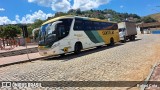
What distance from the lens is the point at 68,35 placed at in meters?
20.9

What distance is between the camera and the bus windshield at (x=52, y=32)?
1927 centimetres

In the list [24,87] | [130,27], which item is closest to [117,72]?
[24,87]

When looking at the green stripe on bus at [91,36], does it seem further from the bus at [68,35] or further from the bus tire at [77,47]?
the bus tire at [77,47]

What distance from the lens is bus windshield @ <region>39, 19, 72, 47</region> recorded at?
63.2 feet

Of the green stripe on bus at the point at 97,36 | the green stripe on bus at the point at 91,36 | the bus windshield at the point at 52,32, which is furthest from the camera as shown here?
the green stripe on bus at the point at 97,36

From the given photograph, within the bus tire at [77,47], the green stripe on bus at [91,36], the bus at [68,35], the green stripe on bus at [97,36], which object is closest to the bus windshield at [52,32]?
the bus at [68,35]

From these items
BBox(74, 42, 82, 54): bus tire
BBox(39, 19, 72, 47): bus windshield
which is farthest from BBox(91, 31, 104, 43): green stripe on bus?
BBox(39, 19, 72, 47): bus windshield

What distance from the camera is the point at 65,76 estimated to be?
10.8 metres

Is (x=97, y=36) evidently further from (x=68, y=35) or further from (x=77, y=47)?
(x=68, y=35)

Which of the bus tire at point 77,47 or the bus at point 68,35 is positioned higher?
the bus at point 68,35

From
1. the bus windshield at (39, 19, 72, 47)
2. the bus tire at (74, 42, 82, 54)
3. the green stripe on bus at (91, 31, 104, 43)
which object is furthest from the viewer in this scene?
the green stripe on bus at (91, 31, 104, 43)

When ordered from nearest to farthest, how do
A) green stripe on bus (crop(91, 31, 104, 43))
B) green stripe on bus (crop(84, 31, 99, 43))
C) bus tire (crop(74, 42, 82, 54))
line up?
bus tire (crop(74, 42, 82, 54))
green stripe on bus (crop(84, 31, 99, 43))
green stripe on bus (crop(91, 31, 104, 43))

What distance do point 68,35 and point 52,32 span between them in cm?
198

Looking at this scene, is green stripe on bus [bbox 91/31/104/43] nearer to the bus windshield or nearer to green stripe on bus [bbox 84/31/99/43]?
green stripe on bus [bbox 84/31/99/43]
